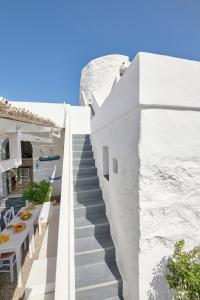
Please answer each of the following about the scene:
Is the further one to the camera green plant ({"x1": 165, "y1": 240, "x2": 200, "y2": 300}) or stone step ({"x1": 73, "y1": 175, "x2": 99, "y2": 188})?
stone step ({"x1": 73, "y1": 175, "x2": 99, "y2": 188})

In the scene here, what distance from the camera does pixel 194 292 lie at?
208cm

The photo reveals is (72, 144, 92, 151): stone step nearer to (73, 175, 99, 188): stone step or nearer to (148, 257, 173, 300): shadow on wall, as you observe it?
(73, 175, 99, 188): stone step

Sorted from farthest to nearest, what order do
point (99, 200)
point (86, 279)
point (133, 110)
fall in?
point (99, 200), point (86, 279), point (133, 110)

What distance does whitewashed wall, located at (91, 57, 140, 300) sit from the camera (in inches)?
103

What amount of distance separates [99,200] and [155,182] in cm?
245

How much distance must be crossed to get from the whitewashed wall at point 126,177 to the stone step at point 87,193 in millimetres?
805

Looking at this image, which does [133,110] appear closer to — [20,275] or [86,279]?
[86,279]

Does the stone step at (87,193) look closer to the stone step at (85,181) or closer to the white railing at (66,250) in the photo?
the stone step at (85,181)

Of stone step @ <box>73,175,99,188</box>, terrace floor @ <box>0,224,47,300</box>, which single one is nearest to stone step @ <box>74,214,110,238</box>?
stone step @ <box>73,175,99,188</box>

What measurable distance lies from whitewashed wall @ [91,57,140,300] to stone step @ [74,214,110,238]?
0.22 metres

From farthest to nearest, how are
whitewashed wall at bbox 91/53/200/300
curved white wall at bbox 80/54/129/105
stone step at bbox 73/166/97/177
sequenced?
curved white wall at bbox 80/54/129/105 → stone step at bbox 73/166/97/177 → whitewashed wall at bbox 91/53/200/300

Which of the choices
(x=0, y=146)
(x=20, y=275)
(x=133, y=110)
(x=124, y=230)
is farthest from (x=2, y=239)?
(x=0, y=146)

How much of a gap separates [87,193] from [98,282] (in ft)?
6.71

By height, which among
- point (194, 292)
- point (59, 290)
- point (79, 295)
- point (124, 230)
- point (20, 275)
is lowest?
point (20, 275)
